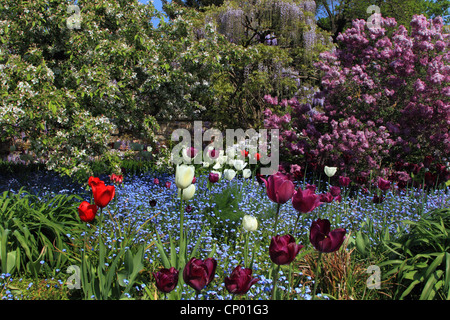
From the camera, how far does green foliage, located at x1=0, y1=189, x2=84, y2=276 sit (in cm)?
272

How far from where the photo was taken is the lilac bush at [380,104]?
566 centimetres

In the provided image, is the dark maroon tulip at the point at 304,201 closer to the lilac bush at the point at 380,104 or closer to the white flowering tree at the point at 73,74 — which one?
the white flowering tree at the point at 73,74

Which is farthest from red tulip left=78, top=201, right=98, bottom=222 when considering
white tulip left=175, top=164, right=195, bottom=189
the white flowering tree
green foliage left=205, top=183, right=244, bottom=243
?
the white flowering tree

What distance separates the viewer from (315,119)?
6203mm

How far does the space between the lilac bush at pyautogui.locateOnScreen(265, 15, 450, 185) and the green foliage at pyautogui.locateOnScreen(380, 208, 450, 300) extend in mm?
2799

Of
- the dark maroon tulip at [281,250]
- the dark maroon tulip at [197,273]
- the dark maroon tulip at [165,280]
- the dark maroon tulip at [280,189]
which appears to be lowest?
the dark maroon tulip at [165,280]

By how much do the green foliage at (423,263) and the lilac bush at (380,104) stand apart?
9.18 ft

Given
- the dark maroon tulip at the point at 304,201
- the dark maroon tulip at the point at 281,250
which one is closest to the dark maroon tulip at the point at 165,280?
the dark maroon tulip at the point at 281,250

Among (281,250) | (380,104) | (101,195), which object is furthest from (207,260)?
(380,104)

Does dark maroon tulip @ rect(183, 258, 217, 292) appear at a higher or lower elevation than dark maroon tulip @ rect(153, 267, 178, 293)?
higher

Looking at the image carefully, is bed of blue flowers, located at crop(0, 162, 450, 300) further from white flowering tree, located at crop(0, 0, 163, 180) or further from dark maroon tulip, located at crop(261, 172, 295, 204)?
white flowering tree, located at crop(0, 0, 163, 180)

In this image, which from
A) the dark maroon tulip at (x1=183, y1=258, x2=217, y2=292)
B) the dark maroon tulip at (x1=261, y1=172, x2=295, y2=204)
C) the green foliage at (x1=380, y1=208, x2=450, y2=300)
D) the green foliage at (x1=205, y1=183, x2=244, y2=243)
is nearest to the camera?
the dark maroon tulip at (x1=183, y1=258, x2=217, y2=292)

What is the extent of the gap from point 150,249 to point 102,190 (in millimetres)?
1017
